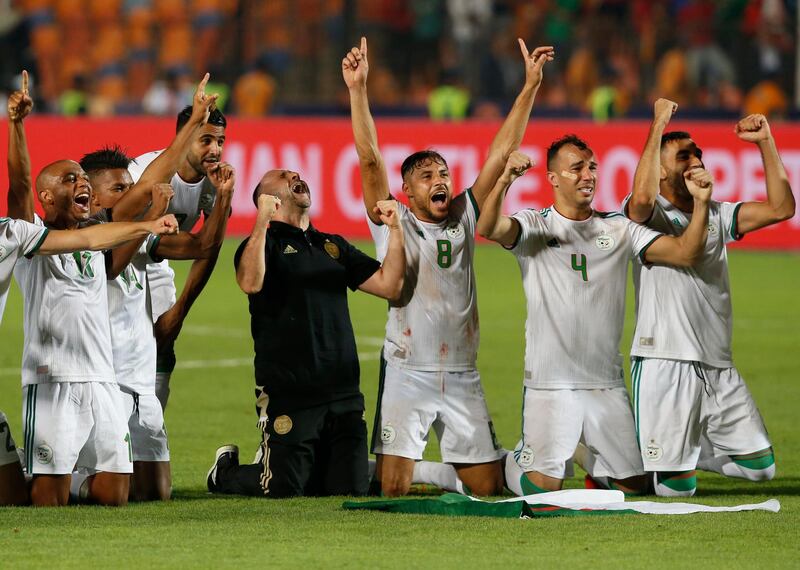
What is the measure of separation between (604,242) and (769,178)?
992mm

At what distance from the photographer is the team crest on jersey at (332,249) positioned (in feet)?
28.1

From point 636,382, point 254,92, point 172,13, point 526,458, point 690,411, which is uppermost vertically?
point 172,13

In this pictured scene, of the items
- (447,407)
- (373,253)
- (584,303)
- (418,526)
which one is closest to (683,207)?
(584,303)

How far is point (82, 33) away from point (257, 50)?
443cm

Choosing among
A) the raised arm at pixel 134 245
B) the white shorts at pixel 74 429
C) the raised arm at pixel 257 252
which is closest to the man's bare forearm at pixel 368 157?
the raised arm at pixel 257 252

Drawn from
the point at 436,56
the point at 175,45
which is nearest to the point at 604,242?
the point at 436,56

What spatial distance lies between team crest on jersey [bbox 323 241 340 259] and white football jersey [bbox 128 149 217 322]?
0.98 meters

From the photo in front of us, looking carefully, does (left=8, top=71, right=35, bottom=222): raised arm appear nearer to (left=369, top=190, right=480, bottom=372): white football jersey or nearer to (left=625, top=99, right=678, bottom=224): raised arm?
(left=369, top=190, right=480, bottom=372): white football jersey

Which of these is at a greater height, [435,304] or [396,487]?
[435,304]

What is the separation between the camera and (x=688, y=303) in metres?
8.67

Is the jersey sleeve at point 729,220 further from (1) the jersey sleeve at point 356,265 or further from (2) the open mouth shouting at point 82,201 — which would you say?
(2) the open mouth shouting at point 82,201

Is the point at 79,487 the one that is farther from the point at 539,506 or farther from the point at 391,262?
the point at 539,506

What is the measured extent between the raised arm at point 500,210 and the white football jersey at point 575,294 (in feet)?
0.35

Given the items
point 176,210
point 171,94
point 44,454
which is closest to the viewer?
point 44,454
